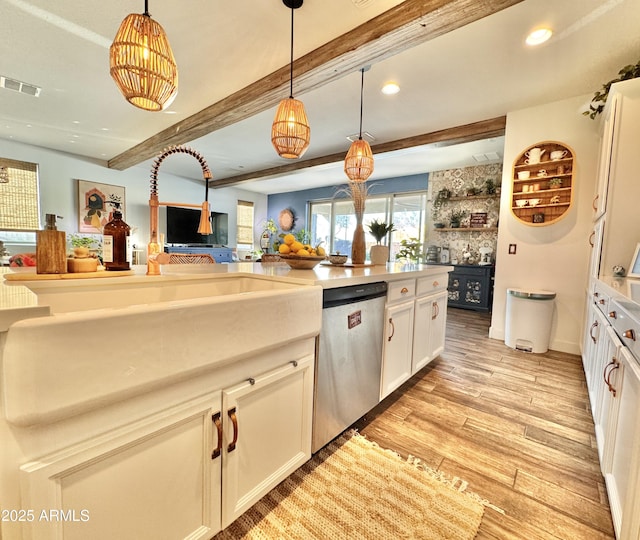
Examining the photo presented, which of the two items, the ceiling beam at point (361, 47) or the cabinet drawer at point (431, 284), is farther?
the cabinet drawer at point (431, 284)

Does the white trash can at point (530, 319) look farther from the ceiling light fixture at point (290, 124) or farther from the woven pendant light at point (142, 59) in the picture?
the woven pendant light at point (142, 59)

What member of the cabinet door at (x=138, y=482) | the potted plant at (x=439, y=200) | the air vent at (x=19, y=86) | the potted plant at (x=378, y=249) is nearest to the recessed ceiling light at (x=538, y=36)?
the potted plant at (x=378, y=249)

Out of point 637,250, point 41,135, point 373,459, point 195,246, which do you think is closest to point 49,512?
point 373,459

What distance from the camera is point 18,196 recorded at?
481cm

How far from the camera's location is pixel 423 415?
182 cm

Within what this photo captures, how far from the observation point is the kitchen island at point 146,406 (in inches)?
21.1

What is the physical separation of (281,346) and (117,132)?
495 centimetres

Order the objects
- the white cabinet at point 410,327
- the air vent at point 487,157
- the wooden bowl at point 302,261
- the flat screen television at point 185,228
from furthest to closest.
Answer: the flat screen television at point 185,228 → the air vent at point 487,157 → the white cabinet at point 410,327 → the wooden bowl at point 302,261

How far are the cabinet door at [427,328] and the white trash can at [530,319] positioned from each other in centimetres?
105

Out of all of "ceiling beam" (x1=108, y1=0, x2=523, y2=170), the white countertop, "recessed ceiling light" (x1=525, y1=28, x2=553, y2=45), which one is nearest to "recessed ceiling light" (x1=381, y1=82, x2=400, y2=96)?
"ceiling beam" (x1=108, y1=0, x2=523, y2=170)

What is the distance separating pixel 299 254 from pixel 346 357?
2.05ft

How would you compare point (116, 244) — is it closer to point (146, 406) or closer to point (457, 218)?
point (146, 406)

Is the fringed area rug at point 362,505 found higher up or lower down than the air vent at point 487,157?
lower down

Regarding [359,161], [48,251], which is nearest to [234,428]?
[48,251]
